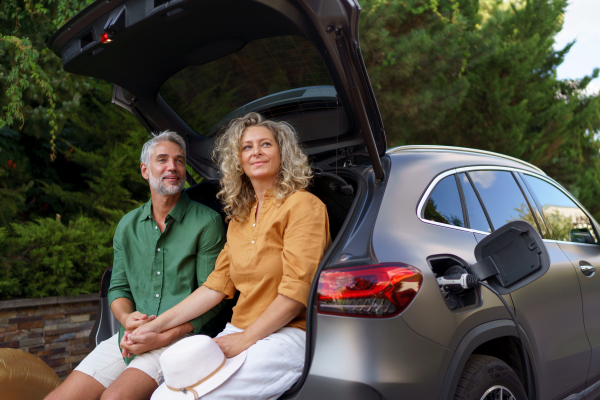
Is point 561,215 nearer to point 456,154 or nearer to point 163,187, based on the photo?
point 456,154

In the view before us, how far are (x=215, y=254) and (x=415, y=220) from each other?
1136 millimetres

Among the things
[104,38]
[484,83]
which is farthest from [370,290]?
[484,83]

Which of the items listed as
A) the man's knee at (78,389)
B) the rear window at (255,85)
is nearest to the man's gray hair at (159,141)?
A: the rear window at (255,85)

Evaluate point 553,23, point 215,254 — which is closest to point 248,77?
point 215,254

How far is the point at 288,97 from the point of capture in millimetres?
2697

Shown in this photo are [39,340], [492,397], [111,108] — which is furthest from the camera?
[111,108]

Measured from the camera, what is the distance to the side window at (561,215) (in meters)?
3.02

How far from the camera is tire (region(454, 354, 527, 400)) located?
1.88 m

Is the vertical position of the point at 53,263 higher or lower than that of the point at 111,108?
lower

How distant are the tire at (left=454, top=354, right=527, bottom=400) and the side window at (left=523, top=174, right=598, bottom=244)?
44.6 inches

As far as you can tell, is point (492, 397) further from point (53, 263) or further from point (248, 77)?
point (53, 263)

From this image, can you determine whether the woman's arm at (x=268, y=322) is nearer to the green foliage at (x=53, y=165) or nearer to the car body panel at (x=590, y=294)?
the car body panel at (x=590, y=294)

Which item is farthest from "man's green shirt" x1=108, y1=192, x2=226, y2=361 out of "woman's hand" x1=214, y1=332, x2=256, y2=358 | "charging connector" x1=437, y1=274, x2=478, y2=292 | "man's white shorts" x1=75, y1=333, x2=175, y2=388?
"charging connector" x1=437, y1=274, x2=478, y2=292

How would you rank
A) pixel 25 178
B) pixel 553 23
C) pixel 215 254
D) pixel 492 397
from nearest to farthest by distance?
pixel 492 397 → pixel 215 254 → pixel 25 178 → pixel 553 23
